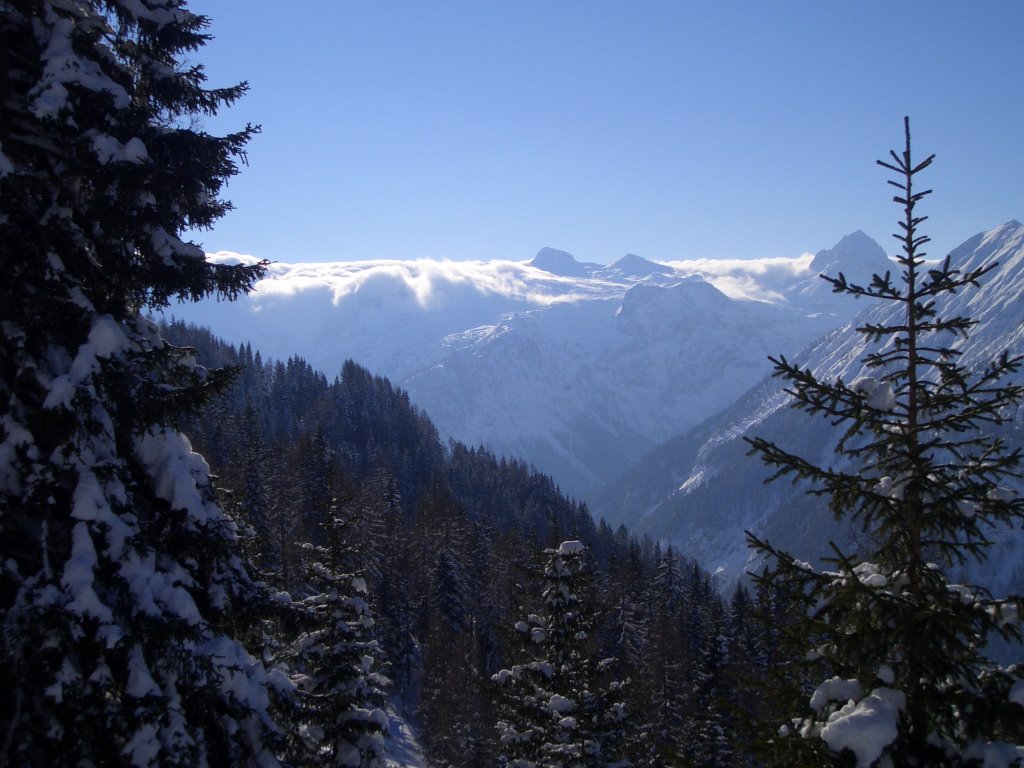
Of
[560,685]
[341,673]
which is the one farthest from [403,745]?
[560,685]

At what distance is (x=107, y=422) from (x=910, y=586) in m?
8.55

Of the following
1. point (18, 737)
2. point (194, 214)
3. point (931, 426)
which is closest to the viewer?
point (18, 737)

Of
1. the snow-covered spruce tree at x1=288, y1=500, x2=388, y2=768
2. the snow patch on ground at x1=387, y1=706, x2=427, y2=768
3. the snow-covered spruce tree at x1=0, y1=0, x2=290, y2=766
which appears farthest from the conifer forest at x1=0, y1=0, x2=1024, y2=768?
the snow patch on ground at x1=387, y1=706, x2=427, y2=768

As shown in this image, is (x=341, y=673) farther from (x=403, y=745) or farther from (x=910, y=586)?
(x=403, y=745)

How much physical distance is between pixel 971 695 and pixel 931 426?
2.62m

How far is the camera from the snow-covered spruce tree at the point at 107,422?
6.45m

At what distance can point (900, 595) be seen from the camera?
23.5 feet

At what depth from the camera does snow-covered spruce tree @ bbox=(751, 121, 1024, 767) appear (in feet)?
21.9

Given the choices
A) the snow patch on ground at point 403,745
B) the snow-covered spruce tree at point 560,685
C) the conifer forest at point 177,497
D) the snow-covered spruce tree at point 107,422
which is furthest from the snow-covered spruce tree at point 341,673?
the snow patch on ground at point 403,745

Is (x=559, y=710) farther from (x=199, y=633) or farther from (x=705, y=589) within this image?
(x=705, y=589)

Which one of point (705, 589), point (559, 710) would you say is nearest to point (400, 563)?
point (705, 589)

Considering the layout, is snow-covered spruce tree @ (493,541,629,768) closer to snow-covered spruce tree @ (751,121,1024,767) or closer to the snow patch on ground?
snow-covered spruce tree @ (751,121,1024,767)

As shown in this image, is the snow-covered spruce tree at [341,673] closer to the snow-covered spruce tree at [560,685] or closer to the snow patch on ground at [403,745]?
the snow-covered spruce tree at [560,685]

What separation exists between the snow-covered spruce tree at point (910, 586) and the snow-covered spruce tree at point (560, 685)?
9684mm
